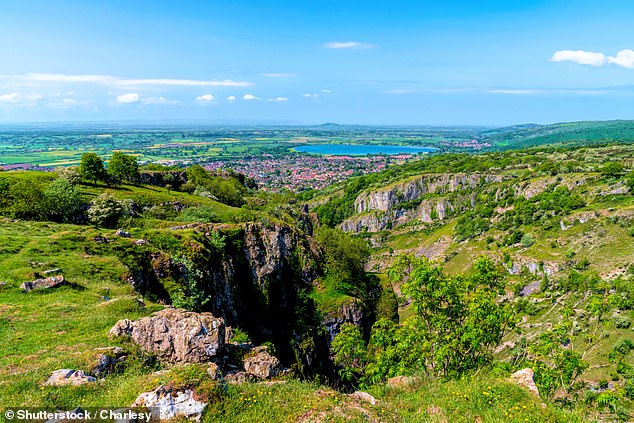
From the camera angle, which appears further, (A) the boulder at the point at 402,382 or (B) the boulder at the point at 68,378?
(A) the boulder at the point at 402,382

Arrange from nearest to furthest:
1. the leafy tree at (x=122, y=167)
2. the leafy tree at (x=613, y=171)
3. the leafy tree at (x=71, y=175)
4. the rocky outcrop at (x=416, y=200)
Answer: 1. the leafy tree at (x=71, y=175)
2. the leafy tree at (x=122, y=167)
3. the leafy tree at (x=613, y=171)
4. the rocky outcrop at (x=416, y=200)

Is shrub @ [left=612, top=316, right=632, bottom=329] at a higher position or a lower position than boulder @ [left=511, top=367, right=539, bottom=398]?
lower

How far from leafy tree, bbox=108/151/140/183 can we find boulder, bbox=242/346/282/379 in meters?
64.6

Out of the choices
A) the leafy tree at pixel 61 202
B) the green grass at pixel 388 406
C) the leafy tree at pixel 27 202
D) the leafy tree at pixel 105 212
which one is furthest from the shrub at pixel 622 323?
the leafy tree at pixel 27 202

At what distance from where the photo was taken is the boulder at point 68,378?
11117 millimetres

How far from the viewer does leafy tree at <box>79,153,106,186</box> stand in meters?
62.8

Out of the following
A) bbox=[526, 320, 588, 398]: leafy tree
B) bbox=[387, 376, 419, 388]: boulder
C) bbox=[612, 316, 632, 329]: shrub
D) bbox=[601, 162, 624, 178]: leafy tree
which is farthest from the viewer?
bbox=[601, 162, 624, 178]: leafy tree

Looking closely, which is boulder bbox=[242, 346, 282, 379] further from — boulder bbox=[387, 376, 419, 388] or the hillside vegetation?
boulder bbox=[387, 376, 419, 388]

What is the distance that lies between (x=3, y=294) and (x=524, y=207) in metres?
A: 122

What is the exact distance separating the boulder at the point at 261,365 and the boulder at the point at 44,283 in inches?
533

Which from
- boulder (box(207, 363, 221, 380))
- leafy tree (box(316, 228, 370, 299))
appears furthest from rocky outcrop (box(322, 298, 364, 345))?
boulder (box(207, 363, 221, 380))

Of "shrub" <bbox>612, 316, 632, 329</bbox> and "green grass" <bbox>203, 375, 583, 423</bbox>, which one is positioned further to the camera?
"shrub" <bbox>612, 316, 632, 329</bbox>

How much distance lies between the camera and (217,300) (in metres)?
31.1

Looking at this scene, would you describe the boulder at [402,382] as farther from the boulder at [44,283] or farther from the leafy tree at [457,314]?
the boulder at [44,283]
